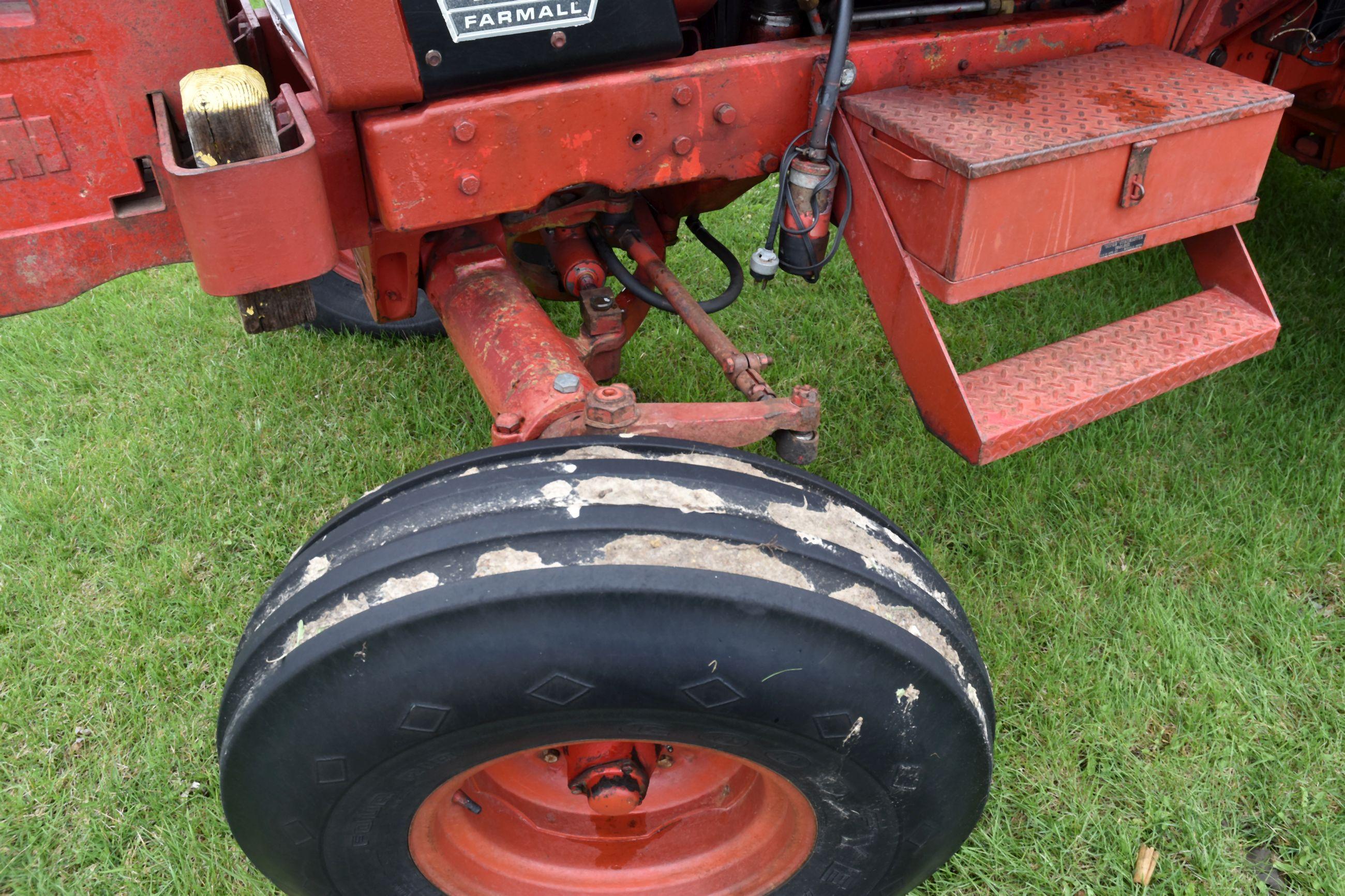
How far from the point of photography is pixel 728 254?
7.59 feet

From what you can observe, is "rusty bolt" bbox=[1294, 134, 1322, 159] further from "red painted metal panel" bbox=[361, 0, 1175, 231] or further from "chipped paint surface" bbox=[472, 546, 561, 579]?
"chipped paint surface" bbox=[472, 546, 561, 579]

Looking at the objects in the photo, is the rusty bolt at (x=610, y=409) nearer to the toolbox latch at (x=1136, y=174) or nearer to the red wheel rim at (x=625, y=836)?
→ the red wheel rim at (x=625, y=836)

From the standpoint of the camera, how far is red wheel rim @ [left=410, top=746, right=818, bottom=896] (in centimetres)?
176

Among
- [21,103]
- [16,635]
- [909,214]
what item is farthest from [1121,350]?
[16,635]

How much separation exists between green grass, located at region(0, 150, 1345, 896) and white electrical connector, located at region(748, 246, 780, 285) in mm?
1110

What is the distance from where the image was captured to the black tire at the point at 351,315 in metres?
3.36

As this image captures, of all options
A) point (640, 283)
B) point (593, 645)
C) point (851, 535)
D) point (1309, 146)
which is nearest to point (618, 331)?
point (640, 283)

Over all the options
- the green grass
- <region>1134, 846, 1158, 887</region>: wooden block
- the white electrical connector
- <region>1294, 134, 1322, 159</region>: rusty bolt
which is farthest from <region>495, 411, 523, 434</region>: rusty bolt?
<region>1294, 134, 1322, 159</region>: rusty bolt

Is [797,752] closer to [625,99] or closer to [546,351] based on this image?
[546,351]

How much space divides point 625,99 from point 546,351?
1.48ft

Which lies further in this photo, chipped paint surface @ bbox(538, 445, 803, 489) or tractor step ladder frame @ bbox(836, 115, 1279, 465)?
tractor step ladder frame @ bbox(836, 115, 1279, 465)

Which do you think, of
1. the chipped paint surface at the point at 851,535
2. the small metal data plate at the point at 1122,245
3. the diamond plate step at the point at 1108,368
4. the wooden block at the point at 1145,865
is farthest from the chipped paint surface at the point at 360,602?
the wooden block at the point at 1145,865

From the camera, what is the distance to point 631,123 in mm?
1668

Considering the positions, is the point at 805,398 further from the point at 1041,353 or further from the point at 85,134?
the point at 85,134
